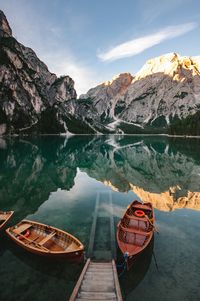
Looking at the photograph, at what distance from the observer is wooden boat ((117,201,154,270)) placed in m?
19.1

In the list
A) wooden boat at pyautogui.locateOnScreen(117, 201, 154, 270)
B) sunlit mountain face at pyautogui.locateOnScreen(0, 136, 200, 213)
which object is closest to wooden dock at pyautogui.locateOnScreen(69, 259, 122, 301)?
wooden boat at pyautogui.locateOnScreen(117, 201, 154, 270)

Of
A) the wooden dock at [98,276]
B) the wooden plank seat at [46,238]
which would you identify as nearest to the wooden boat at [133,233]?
the wooden dock at [98,276]

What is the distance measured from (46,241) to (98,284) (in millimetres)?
7247

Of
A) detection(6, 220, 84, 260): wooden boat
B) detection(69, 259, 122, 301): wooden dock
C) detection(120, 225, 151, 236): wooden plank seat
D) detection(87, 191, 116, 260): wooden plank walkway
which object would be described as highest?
detection(120, 225, 151, 236): wooden plank seat

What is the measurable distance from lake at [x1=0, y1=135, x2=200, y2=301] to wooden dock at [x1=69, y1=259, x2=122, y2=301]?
1799 millimetres

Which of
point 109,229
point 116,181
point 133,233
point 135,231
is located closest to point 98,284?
point 133,233

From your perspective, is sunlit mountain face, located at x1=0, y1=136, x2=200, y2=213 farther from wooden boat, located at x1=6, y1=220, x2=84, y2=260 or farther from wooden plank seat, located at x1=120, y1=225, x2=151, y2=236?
wooden plank seat, located at x1=120, y1=225, x2=151, y2=236

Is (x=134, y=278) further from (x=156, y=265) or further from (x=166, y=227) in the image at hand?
(x=166, y=227)

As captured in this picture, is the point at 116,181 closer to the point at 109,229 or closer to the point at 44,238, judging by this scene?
the point at 109,229

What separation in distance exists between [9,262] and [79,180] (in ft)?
113

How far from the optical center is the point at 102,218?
3147cm

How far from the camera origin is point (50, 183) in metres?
50.2

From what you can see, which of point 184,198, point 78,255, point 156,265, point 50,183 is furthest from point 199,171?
point 78,255

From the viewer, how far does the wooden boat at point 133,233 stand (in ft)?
62.8
